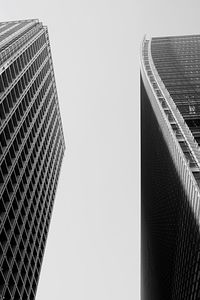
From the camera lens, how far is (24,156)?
242 ft

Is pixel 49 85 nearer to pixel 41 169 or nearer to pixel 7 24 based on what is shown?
pixel 7 24

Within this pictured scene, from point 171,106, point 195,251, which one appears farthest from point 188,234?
point 171,106

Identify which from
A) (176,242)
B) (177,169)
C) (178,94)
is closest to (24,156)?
(177,169)

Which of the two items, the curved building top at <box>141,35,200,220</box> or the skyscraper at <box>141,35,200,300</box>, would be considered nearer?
the skyscraper at <box>141,35,200,300</box>

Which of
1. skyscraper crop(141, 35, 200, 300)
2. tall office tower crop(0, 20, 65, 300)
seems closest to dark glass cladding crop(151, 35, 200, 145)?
skyscraper crop(141, 35, 200, 300)

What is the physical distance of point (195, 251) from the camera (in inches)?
2163

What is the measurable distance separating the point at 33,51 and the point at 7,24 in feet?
57.1

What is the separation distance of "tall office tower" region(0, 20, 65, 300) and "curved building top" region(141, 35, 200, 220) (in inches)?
975

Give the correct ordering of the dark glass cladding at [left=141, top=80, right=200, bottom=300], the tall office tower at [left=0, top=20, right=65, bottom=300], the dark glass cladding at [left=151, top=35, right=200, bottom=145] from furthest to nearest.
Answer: the dark glass cladding at [left=151, top=35, right=200, bottom=145], the tall office tower at [left=0, top=20, right=65, bottom=300], the dark glass cladding at [left=141, top=80, right=200, bottom=300]

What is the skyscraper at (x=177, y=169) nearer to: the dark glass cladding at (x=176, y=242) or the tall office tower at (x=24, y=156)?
the dark glass cladding at (x=176, y=242)

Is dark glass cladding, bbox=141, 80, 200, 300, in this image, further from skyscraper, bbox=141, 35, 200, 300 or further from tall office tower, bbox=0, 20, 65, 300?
tall office tower, bbox=0, 20, 65, 300

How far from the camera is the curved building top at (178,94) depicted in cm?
5901

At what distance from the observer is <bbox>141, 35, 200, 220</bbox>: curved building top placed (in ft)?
194

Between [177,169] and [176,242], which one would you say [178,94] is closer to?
[177,169]
